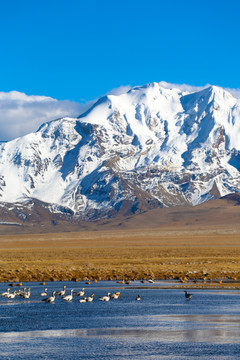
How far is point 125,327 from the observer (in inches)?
1393

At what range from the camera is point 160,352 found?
2908 cm

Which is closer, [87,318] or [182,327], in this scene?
[182,327]

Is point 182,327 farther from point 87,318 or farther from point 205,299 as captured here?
point 205,299

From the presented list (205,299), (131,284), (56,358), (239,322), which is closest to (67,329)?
(56,358)

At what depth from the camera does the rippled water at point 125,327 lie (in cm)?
2920

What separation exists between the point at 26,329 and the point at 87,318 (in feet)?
15.8

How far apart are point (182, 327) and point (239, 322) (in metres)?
3.40

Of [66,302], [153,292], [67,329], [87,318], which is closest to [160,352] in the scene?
[67,329]

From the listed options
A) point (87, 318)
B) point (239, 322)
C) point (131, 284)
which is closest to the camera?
point (239, 322)

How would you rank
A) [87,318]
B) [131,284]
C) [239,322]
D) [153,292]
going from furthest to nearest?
1. [131,284]
2. [153,292]
3. [87,318]
4. [239,322]

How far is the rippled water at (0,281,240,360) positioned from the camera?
29203 millimetres

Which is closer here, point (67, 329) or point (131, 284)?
point (67, 329)

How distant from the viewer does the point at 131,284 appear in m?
58.6

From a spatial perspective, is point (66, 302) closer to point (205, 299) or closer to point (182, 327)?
point (205, 299)
